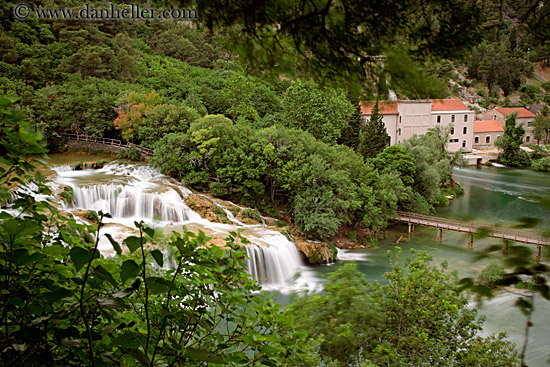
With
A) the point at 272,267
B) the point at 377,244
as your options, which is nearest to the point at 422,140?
the point at 377,244

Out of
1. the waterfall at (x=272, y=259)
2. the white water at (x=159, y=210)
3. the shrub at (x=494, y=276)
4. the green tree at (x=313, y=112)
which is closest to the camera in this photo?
the shrub at (x=494, y=276)

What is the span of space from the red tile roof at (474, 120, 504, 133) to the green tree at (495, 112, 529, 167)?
401cm

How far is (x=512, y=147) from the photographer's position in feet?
104

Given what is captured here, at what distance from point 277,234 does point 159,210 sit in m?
4.11

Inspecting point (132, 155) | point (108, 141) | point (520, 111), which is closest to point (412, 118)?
point (520, 111)

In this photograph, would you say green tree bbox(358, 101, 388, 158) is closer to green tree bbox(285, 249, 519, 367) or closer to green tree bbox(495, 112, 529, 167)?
green tree bbox(285, 249, 519, 367)

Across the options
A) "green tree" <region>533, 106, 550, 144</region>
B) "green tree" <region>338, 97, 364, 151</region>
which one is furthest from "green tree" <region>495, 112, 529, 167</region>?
"green tree" <region>338, 97, 364, 151</region>

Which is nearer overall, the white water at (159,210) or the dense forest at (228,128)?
the white water at (159,210)

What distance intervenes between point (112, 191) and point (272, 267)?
20.5ft

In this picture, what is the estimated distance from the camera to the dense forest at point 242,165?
1404 mm

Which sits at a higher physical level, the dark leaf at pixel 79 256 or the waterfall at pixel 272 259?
the dark leaf at pixel 79 256

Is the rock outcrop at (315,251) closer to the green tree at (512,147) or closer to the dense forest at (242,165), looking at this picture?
the dense forest at (242,165)

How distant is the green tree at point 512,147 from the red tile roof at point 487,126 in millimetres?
4010

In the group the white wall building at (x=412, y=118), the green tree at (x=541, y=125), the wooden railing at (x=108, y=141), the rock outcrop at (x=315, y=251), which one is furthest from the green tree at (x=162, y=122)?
the green tree at (x=541, y=125)
